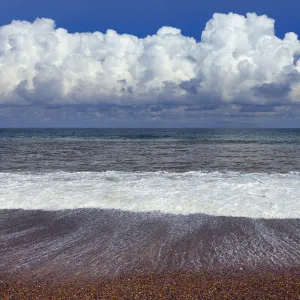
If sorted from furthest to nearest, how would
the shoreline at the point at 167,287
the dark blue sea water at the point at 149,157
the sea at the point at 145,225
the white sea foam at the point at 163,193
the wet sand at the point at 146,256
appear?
the dark blue sea water at the point at 149,157
the white sea foam at the point at 163,193
the sea at the point at 145,225
the wet sand at the point at 146,256
the shoreline at the point at 167,287

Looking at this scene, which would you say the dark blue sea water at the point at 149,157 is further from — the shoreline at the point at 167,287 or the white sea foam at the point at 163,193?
the shoreline at the point at 167,287

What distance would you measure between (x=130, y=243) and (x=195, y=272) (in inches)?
87.3

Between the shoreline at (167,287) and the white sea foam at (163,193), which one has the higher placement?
the white sea foam at (163,193)

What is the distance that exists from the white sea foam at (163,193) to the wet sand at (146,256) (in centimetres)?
89

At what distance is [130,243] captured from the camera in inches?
316

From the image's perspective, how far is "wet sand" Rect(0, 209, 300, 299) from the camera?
576 cm

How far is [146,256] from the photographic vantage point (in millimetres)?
7188

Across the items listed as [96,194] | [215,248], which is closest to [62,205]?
[96,194]

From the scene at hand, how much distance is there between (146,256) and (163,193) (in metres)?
5.93

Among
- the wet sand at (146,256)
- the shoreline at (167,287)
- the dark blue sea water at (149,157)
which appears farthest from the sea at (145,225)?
the dark blue sea water at (149,157)

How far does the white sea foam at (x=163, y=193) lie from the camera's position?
1103 cm

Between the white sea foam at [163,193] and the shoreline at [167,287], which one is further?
the white sea foam at [163,193]

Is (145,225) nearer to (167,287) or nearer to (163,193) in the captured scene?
(167,287)

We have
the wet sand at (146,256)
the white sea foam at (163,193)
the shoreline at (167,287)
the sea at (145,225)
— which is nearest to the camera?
the shoreline at (167,287)
